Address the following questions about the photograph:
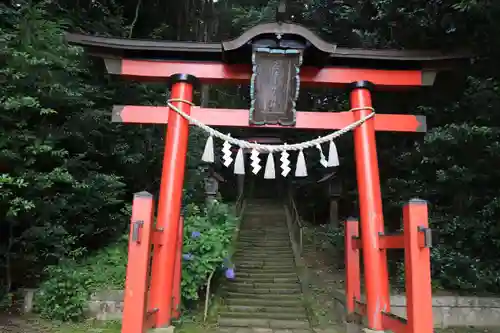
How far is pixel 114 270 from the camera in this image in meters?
8.32

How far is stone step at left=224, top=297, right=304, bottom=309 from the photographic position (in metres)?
8.98

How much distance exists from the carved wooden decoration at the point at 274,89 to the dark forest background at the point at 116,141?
260 cm

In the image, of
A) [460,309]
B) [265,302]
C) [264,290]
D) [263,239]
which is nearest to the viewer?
[460,309]

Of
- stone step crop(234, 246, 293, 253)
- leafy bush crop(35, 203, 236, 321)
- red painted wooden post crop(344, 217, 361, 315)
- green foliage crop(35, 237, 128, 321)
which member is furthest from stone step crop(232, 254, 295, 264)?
red painted wooden post crop(344, 217, 361, 315)

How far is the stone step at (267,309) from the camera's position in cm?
858

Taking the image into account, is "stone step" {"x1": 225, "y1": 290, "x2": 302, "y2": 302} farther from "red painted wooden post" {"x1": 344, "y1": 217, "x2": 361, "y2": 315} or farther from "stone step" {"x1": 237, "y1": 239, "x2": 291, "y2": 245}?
"stone step" {"x1": 237, "y1": 239, "x2": 291, "y2": 245}

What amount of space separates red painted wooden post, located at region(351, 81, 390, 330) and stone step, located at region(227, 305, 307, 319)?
353 centimetres

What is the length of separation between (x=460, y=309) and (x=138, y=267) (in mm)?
6262

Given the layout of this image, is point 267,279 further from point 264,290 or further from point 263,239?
point 263,239

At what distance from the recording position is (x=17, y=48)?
6.38 metres

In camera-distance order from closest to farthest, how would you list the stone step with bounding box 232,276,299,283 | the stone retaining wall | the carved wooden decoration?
1. the carved wooden decoration
2. the stone retaining wall
3. the stone step with bounding box 232,276,299,283

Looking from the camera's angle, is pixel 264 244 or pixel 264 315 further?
pixel 264 244

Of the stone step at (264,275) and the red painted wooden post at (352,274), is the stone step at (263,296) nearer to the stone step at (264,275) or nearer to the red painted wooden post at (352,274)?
the stone step at (264,275)

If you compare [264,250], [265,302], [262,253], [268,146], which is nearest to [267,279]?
[265,302]
